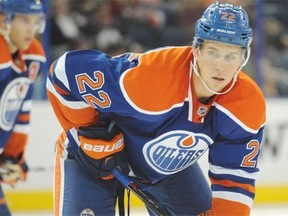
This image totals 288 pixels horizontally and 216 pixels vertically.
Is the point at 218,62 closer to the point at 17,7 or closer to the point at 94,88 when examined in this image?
the point at 94,88

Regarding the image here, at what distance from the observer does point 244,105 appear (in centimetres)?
234

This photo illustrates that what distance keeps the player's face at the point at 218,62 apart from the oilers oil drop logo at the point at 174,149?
0.20 meters

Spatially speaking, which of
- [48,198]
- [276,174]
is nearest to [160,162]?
[48,198]

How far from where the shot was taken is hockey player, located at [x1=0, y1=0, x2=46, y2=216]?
3191 mm

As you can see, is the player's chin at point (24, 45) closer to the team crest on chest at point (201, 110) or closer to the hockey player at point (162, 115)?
the hockey player at point (162, 115)

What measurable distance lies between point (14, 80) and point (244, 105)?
4.07 feet

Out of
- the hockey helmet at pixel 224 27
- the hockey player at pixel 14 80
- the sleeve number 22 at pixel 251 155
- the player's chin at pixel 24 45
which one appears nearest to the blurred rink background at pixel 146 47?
the hockey player at pixel 14 80

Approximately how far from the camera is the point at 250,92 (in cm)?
236

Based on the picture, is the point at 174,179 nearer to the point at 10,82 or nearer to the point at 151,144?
the point at 151,144

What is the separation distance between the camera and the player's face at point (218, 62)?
7.41ft

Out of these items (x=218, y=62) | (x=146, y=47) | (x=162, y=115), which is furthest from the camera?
(x=146, y=47)

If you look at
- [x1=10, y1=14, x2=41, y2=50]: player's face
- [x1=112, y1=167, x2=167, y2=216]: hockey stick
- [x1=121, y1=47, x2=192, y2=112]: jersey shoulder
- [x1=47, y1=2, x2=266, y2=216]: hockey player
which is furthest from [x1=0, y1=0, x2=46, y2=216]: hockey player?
[x1=121, y1=47, x2=192, y2=112]: jersey shoulder

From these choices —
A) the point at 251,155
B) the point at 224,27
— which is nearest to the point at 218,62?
the point at 224,27

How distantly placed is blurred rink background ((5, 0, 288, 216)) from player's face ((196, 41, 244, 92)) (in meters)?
2.06
